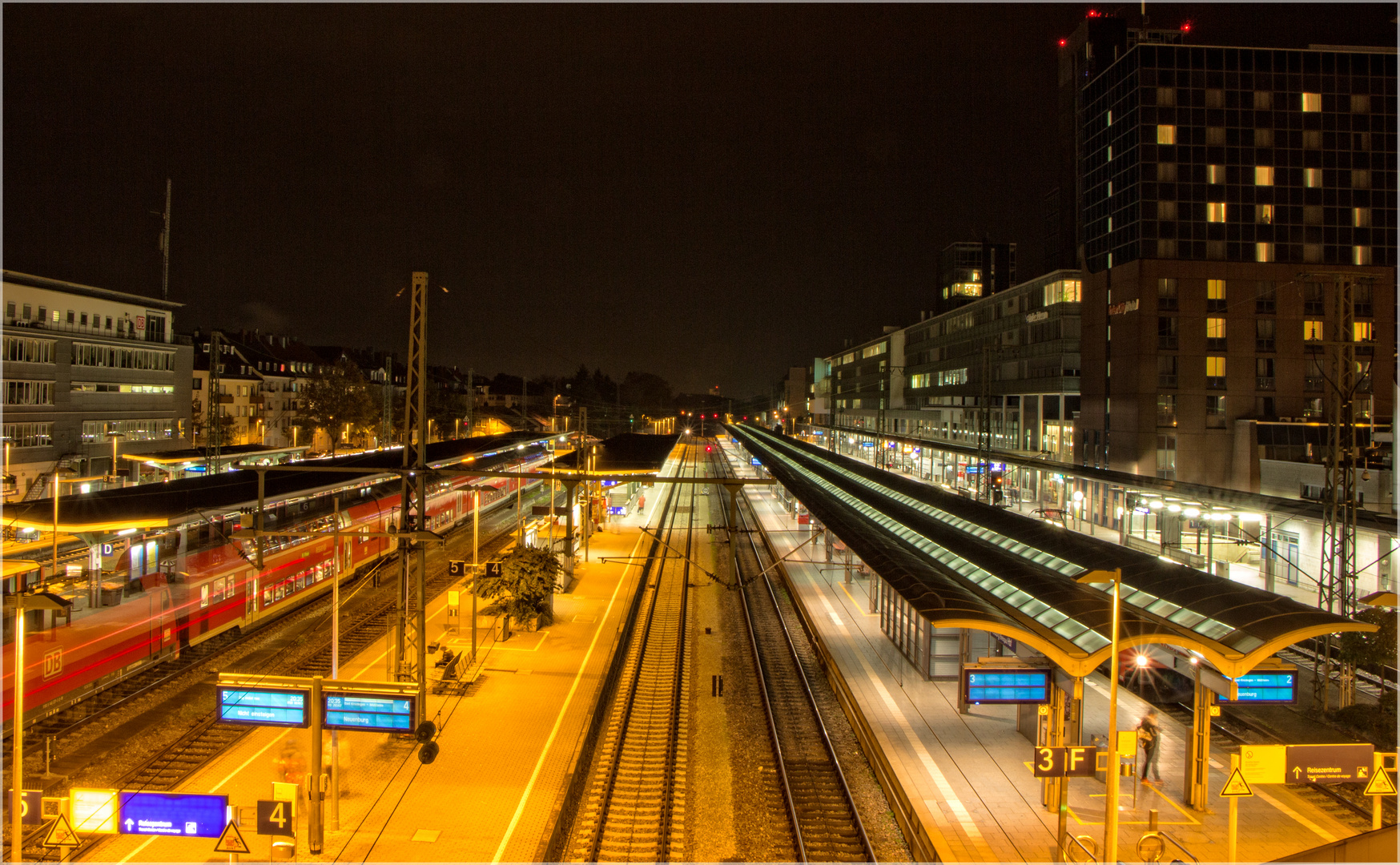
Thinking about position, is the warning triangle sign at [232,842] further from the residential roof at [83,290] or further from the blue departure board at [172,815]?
the residential roof at [83,290]

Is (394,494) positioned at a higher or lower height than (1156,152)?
lower

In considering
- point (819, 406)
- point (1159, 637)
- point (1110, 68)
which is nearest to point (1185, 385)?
point (1110, 68)

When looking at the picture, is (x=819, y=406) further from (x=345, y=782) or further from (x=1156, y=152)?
(x=345, y=782)

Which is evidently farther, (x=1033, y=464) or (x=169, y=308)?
(x=169, y=308)

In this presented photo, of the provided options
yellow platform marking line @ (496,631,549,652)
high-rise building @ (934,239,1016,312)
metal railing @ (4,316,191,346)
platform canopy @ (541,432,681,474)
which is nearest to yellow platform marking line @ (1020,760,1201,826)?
yellow platform marking line @ (496,631,549,652)

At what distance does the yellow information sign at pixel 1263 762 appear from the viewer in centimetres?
933

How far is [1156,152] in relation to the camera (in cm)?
4581

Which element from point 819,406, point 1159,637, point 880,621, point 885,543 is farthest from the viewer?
point 819,406

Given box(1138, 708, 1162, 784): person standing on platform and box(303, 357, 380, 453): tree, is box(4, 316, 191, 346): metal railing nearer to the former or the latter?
box(303, 357, 380, 453): tree

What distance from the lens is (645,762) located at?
13.3 m

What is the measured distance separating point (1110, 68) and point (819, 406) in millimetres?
78691

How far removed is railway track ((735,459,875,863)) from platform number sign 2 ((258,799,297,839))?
6.31m

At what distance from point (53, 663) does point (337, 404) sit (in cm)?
4726

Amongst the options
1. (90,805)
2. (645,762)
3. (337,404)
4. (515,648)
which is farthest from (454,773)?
(337,404)
